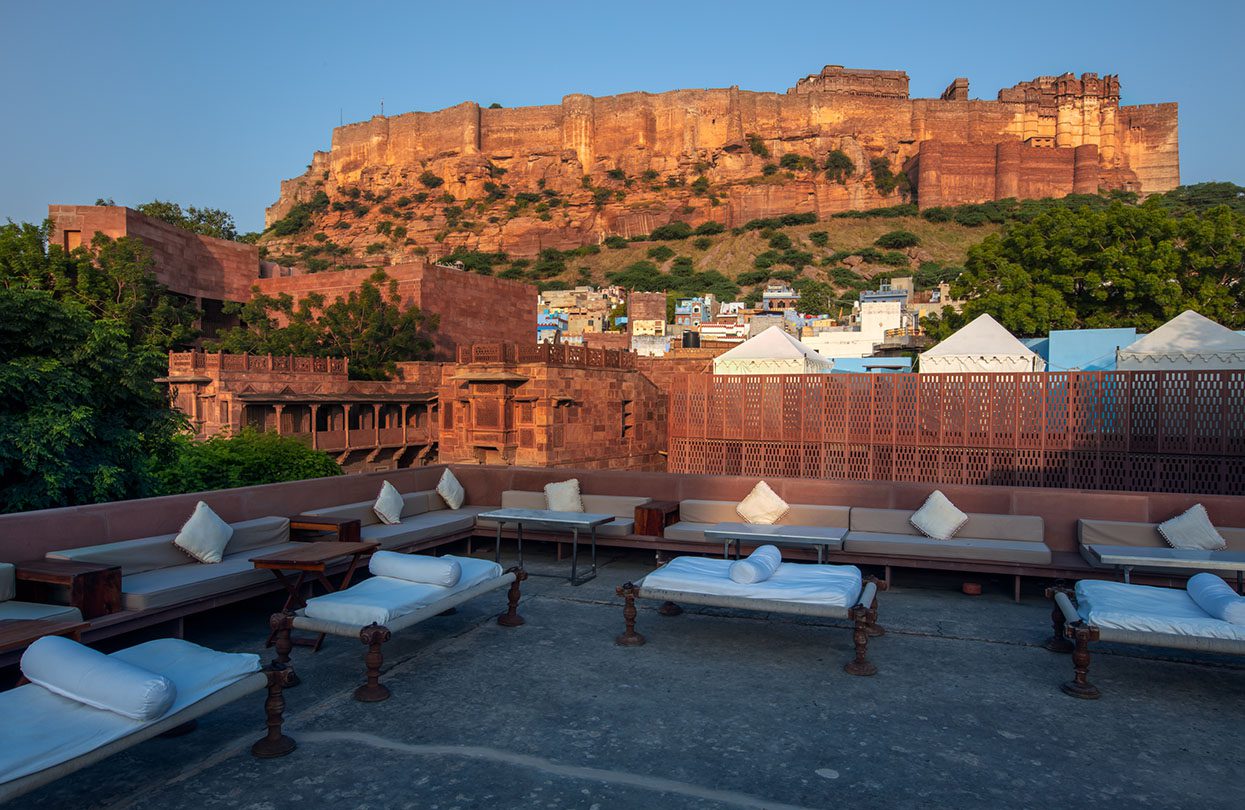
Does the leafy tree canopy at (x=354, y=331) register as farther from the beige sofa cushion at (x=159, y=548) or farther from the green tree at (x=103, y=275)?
the beige sofa cushion at (x=159, y=548)

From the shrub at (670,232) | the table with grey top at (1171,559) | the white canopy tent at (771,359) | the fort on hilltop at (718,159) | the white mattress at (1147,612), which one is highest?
the fort on hilltop at (718,159)

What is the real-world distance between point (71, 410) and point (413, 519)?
297cm

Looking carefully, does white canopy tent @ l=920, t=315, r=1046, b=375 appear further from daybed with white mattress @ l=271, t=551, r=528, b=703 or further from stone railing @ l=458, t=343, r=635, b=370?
daybed with white mattress @ l=271, t=551, r=528, b=703

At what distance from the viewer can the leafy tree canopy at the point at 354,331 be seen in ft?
86.0

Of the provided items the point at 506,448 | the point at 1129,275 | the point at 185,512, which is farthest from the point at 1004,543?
the point at 1129,275

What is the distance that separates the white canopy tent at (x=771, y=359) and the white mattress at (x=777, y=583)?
32.7ft

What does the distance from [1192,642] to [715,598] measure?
2419mm

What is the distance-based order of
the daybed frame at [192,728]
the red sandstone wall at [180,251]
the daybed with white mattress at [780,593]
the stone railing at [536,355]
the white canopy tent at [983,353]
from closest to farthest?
the daybed frame at [192,728], the daybed with white mattress at [780,593], the white canopy tent at [983,353], the stone railing at [536,355], the red sandstone wall at [180,251]

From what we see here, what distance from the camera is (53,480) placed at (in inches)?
243

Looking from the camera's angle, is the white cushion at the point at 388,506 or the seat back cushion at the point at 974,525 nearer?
the seat back cushion at the point at 974,525

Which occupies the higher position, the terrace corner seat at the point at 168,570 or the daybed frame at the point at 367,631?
the terrace corner seat at the point at 168,570

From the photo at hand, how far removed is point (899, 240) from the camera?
2766 inches

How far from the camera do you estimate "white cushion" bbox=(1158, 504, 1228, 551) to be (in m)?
5.98

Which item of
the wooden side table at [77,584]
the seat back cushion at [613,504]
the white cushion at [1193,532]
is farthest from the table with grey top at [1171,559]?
the wooden side table at [77,584]
